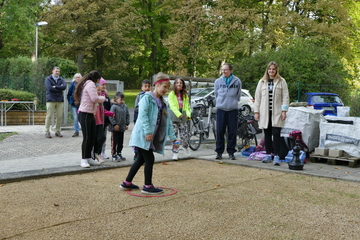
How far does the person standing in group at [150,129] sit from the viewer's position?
5656 mm

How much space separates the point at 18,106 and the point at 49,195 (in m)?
12.0

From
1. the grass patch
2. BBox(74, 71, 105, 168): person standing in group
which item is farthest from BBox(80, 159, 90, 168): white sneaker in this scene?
the grass patch

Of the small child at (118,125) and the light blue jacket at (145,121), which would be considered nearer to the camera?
the light blue jacket at (145,121)

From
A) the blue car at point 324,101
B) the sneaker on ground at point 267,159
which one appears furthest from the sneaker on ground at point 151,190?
the blue car at point 324,101

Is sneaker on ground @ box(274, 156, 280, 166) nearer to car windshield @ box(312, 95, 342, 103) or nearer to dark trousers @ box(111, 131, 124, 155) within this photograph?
dark trousers @ box(111, 131, 124, 155)

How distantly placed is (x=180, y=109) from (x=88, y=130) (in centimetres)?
233

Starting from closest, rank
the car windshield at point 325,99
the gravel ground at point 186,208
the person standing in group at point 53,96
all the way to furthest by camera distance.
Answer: the gravel ground at point 186,208 → the person standing in group at point 53,96 → the car windshield at point 325,99

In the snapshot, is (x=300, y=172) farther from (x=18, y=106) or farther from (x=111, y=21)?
(x=111, y=21)

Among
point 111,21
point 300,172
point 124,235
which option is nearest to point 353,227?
point 124,235

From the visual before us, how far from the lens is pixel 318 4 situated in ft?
94.3

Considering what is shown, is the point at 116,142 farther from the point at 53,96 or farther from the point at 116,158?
the point at 53,96

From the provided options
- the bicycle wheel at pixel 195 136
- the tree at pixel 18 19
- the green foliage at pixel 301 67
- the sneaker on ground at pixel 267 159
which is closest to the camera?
the sneaker on ground at pixel 267 159

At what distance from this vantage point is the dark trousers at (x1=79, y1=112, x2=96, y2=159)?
7535 millimetres

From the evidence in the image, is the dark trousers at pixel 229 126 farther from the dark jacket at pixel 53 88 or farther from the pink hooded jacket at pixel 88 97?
the dark jacket at pixel 53 88
